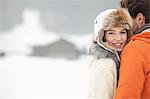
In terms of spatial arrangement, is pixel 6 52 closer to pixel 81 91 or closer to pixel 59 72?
pixel 59 72

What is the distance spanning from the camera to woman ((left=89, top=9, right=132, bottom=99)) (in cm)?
127

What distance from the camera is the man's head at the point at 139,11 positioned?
4.39ft

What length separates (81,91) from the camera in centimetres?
256

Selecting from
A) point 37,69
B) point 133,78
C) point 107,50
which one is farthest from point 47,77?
point 133,78

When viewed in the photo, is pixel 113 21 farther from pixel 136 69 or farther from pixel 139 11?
pixel 136 69

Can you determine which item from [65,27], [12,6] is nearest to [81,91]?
[65,27]

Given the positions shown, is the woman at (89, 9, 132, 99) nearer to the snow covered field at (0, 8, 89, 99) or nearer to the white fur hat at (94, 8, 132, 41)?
the white fur hat at (94, 8, 132, 41)

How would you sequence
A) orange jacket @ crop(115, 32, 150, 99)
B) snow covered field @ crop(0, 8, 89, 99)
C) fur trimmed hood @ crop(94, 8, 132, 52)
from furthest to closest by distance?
snow covered field @ crop(0, 8, 89, 99) < fur trimmed hood @ crop(94, 8, 132, 52) < orange jacket @ crop(115, 32, 150, 99)

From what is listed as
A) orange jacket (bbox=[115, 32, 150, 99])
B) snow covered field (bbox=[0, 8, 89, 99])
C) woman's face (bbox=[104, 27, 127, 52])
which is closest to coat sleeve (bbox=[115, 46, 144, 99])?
orange jacket (bbox=[115, 32, 150, 99])

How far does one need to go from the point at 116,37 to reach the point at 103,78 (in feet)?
0.57

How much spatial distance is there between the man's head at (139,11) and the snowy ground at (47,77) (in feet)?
3.89

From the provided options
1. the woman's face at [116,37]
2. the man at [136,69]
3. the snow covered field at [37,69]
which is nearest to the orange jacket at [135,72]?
the man at [136,69]

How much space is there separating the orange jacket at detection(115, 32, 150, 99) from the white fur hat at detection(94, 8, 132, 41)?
0.13 meters

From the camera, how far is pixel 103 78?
128 centimetres
